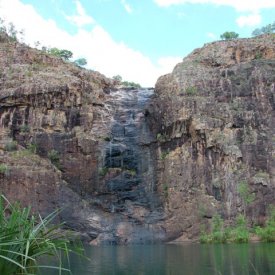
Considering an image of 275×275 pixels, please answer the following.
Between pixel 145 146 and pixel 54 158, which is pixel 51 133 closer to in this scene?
pixel 54 158

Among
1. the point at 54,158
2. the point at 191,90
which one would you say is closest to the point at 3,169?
the point at 54,158

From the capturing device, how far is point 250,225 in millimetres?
44875

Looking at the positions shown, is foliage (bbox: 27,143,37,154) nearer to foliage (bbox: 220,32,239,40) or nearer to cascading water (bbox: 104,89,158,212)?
cascading water (bbox: 104,89,158,212)

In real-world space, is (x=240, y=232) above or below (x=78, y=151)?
below

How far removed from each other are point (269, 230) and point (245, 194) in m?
4.69

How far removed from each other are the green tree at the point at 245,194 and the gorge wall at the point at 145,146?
12.5 inches

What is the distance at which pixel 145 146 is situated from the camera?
5259 centimetres

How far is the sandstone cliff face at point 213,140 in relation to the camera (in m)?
46.5

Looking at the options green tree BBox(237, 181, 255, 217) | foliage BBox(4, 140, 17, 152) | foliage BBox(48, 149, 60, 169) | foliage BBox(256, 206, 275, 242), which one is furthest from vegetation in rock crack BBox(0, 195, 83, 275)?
foliage BBox(48, 149, 60, 169)

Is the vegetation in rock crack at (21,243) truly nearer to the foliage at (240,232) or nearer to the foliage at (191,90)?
the foliage at (240,232)

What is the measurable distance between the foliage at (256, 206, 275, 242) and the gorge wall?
0.75 metres

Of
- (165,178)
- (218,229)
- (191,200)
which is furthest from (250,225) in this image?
(165,178)

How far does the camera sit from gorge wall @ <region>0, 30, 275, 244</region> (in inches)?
1783

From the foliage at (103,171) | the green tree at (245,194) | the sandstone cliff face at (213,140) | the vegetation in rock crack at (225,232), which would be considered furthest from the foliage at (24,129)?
the green tree at (245,194)
